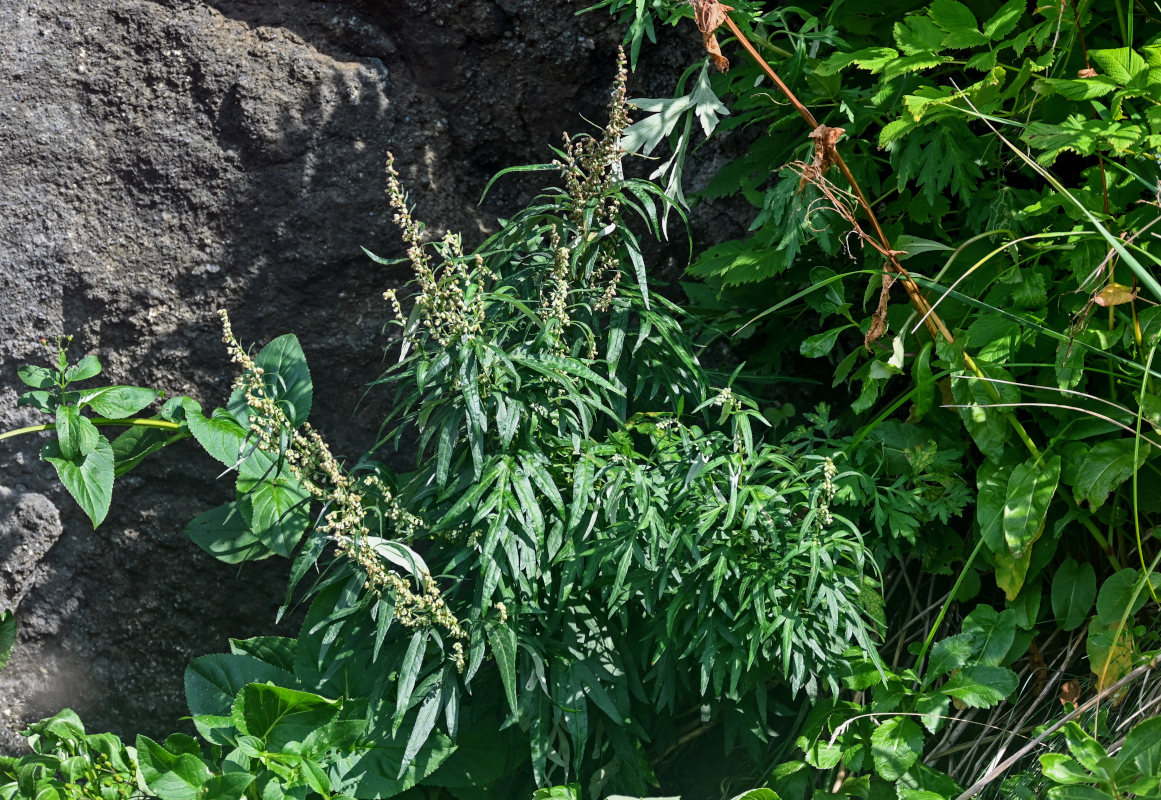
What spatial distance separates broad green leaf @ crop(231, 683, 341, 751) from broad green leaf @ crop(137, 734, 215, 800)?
97mm

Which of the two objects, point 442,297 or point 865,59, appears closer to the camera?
point 442,297

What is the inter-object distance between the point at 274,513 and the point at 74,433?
458 millimetres

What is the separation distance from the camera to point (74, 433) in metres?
2.19

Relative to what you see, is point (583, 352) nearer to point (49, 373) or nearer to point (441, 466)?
point (441, 466)

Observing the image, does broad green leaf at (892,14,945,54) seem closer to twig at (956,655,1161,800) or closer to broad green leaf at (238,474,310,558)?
twig at (956,655,1161,800)

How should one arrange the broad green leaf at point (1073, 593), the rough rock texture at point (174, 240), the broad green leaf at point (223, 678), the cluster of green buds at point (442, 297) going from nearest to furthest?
1. the cluster of green buds at point (442, 297)
2. the broad green leaf at point (1073, 593)
3. the broad green leaf at point (223, 678)
4. the rough rock texture at point (174, 240)

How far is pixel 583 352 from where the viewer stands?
6.44 ft

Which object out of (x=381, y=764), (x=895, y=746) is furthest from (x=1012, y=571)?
(x=381, y=764)

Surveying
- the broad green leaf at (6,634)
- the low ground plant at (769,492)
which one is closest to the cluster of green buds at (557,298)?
the low ground plant at (769,492)

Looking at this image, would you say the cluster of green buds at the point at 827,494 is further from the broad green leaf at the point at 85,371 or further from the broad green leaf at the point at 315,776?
the broad green leaf at the point at 85,371

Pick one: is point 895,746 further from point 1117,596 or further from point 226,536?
point 226,536

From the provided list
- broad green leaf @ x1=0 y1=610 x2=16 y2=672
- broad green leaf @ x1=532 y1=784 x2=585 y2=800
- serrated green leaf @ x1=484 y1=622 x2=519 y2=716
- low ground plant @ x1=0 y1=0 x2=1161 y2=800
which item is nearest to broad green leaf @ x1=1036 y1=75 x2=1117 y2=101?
low ground plant @ x1=0 y1=0 x2=1161 y2=800

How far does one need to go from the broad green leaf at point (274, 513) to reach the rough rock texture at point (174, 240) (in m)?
0.37

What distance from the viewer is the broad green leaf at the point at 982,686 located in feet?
5.83
